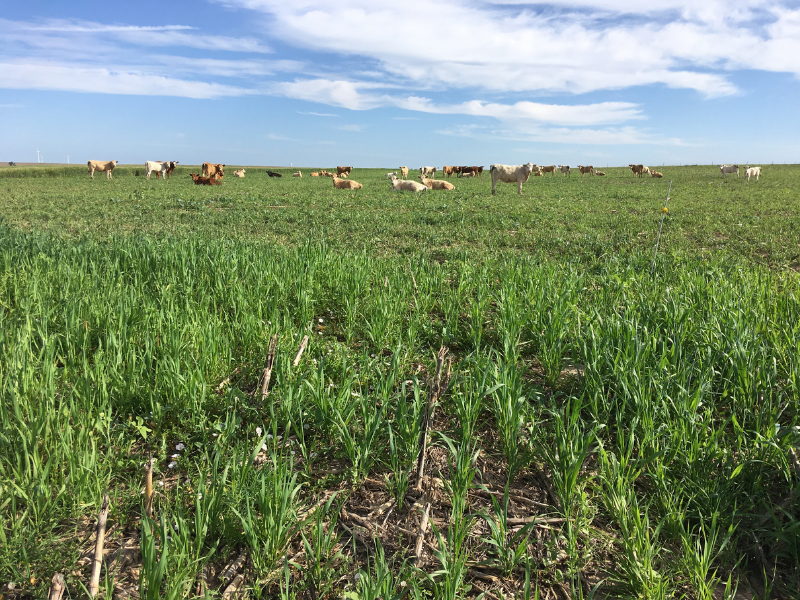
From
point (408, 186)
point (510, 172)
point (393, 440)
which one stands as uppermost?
point (510, 172)

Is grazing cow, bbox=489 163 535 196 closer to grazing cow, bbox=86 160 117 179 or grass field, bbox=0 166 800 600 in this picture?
grass field, bbox=0 166 800 600

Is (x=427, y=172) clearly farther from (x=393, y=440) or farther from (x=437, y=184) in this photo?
(x=393, y=440)

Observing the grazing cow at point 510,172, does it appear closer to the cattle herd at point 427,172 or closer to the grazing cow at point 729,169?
the cattle herd at point 427,172

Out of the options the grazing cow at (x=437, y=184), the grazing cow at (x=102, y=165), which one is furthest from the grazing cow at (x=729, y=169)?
the grazing cow at (x=102, y=165)

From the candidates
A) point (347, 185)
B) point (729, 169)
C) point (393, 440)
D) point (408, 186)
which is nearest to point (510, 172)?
point (408, 186)

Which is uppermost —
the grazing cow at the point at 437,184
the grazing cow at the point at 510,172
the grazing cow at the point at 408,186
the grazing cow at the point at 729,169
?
the grazing cow at the point at 729,169

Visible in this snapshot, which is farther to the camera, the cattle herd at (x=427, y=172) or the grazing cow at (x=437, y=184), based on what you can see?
the grazing cow at (x=437, y=184)

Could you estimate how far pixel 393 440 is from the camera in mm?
2834

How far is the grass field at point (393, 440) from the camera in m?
2.13

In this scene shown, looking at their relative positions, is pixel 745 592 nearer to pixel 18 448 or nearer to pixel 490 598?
pixel 490 598

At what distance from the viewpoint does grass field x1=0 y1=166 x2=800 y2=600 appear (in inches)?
84.0

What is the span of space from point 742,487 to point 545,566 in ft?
4.44

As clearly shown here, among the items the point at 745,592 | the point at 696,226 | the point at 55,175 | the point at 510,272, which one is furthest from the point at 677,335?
the point at 55,175

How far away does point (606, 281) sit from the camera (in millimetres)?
6715
